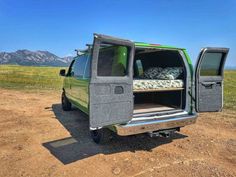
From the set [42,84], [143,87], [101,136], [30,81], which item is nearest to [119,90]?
[143,87]

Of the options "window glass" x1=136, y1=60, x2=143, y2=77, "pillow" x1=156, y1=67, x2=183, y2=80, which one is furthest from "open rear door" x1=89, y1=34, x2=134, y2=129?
"window glass" x1=136, y1=60, x2=143, y2=77

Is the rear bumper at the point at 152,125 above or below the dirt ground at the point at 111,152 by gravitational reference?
above

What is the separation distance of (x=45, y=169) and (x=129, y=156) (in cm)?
163

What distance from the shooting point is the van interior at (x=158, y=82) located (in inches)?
211

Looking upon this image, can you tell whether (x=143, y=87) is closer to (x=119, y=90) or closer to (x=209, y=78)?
(x=119, y=90)

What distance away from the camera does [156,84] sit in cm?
535

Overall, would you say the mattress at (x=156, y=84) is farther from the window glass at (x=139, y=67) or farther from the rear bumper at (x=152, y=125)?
the window glass at (x=139, y=67)

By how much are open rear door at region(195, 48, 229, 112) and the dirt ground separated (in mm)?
900

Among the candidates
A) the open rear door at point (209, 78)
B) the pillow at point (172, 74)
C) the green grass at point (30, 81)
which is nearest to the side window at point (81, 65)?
the pillow at point (172, 74)

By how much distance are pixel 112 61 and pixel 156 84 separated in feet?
4.29

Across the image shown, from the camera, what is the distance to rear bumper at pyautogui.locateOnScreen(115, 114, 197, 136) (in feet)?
14.3

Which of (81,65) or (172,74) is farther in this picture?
(81,65)

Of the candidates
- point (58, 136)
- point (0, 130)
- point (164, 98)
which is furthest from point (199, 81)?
point (0, 130)

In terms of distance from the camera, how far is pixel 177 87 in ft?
18.1
